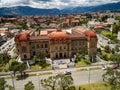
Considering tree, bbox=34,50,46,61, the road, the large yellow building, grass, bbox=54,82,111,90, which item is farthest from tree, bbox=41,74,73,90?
the large yellow building

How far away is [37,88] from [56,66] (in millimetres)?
19873

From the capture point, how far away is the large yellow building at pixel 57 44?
84.5 m

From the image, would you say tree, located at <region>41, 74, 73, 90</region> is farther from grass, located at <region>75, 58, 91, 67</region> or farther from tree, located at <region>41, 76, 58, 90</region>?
grass, located at <region>75, 58, 91, 67</region>

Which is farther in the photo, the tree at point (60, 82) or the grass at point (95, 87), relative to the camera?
the grass at point (95, 87)

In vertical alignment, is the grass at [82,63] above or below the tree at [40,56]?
below

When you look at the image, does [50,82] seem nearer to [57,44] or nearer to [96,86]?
[96,86]

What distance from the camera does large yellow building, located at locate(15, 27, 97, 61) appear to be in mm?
84463

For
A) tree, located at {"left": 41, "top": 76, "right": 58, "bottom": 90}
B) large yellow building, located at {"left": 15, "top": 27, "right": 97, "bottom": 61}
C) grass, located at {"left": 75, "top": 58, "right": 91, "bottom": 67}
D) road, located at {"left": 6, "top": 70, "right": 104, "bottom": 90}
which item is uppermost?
large yellow building, located at {"left": 15, "top": 27, "right": 97, "bottom": 61}

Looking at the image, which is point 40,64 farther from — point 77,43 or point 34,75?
point 77,43

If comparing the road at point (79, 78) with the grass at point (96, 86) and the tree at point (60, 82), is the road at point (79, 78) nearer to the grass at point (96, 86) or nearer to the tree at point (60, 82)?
the grass at point (96, 86)

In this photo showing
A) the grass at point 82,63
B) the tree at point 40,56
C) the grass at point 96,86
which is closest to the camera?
the grass at point 96,86

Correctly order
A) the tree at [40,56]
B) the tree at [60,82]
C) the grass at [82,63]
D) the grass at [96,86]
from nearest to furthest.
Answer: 1. the tree at [60,82]
2. the grass at [96,86]
3. the grass at [82,63]
4. the tree at [40,56]

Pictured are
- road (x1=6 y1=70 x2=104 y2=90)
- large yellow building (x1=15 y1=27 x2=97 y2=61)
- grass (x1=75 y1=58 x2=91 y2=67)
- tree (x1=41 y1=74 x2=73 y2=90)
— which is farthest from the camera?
large yellow building (x1=15 y1=27 x2=97 y2=61)

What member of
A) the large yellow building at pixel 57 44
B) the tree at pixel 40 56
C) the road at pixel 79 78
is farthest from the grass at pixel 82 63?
the tree at pixel 40 56
